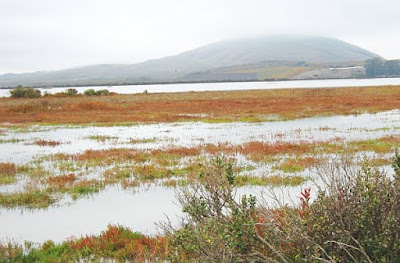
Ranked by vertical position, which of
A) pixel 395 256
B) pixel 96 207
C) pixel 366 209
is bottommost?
pixel 96 207

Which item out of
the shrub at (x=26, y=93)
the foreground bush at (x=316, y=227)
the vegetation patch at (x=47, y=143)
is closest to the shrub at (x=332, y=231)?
the foreground bush at (x=316, y=227)

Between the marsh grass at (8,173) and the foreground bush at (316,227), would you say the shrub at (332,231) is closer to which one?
the foreground bush at (316,227)

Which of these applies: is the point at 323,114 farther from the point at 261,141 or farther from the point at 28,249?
the point at 28,249

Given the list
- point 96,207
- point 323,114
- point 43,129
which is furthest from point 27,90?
point 96,207

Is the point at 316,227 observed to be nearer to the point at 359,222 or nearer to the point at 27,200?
the point at 359,222

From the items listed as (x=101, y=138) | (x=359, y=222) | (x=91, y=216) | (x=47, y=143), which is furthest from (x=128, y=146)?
(x=359, y=222)

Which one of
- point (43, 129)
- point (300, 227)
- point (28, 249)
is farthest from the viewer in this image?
point (43, 129)

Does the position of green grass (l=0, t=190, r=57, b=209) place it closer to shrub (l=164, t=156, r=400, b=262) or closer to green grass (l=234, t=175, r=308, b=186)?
green grass (l=234, t=175, r=308, b=186)

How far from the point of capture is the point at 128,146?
22500mm

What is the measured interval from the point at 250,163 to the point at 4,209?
9.46 m

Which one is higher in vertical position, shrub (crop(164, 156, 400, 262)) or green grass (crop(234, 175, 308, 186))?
shrub (crop(164, 156, 400, 262))

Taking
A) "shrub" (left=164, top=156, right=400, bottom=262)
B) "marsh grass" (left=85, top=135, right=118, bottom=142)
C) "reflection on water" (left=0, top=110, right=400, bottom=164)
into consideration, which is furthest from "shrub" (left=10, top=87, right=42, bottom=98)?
"shrub" (left=164, top=156, right=400, bottom=262)

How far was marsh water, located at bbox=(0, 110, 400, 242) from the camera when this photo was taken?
416 inches

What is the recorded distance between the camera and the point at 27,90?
80.8 m
